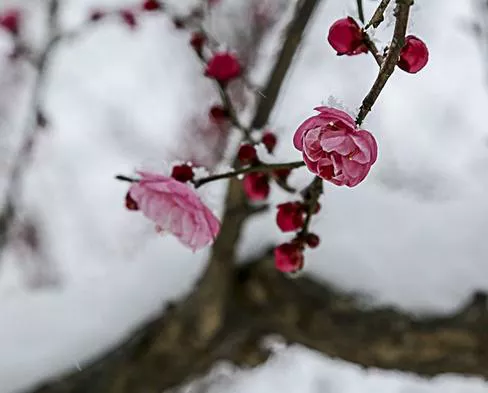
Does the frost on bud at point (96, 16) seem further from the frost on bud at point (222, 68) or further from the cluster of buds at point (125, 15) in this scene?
the frost on bud at point (222, 68)

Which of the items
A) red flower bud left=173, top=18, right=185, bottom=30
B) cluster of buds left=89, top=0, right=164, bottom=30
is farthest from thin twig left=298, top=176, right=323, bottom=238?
cluster of buds left=89, top=0, right=164, bottom=30

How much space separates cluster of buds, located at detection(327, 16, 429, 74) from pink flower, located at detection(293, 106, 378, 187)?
0.30 ft

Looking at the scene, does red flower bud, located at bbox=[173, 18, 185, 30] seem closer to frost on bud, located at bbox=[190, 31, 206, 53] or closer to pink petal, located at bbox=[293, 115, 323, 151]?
frost on bud, located at bbox=[190, 31, 206, 53]

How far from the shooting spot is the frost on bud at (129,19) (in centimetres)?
192

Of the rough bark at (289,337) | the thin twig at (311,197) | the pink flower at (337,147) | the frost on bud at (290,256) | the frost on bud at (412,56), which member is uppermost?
the frost on bud at (412,56)

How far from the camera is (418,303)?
1502mm

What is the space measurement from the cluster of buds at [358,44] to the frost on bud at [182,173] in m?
0.24

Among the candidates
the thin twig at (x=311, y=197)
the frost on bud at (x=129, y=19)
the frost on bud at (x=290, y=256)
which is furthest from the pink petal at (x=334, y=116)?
the frost on bud at (x=129, y=19)

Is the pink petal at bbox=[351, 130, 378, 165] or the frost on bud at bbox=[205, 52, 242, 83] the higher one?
the pink petal at bbox=[351, 130, 378, 165]

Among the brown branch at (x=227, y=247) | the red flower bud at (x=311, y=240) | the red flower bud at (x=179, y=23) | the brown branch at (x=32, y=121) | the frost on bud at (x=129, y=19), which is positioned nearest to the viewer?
the red flower bud at (x=311, y=240)

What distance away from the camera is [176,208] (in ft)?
2.55

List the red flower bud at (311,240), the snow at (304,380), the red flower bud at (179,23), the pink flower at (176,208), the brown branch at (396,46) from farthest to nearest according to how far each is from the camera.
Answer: the snow at (304,380) < the red flower bud at (179,23) < the red flower bud at (311,240) < the pink flower at (176,208) < the brown branch at (396,46)

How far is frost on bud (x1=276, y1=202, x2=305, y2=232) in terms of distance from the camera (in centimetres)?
85

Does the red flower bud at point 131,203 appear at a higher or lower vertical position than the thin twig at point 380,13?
lower
